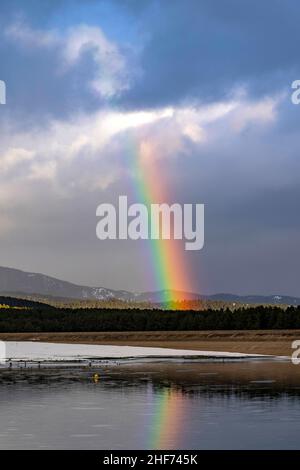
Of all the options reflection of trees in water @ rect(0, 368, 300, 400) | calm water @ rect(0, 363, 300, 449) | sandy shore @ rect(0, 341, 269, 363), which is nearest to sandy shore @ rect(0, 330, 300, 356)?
sandy shore @ rect(0, 341, 269, 363)

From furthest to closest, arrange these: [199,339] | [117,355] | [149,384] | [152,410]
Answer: [199,339], [117,355], [149,384], [152,410]

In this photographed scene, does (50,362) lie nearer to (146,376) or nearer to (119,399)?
(146,376)

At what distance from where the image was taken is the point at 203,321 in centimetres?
17975

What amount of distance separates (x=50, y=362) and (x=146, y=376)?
24.5 metres

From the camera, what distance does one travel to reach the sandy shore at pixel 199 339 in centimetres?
11938

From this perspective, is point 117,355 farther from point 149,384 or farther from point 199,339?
point 199,339

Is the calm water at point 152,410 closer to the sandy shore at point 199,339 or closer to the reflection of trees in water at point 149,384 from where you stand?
the reflection of trees in water at point 149,384

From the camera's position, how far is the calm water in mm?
32500

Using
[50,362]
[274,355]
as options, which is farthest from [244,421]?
[274,355]

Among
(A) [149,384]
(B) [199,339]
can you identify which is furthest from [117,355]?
(B) [199,339]

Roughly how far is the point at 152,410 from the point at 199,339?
10673 cm

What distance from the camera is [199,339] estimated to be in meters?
148
